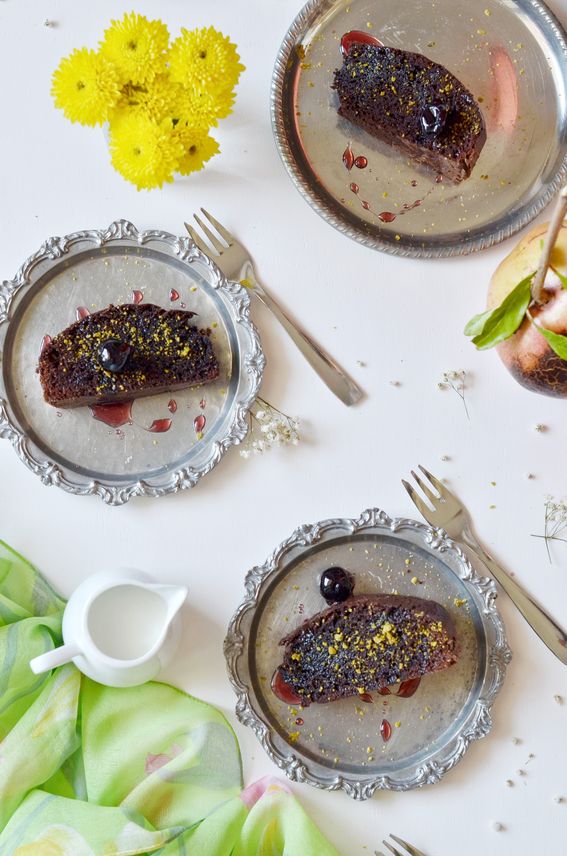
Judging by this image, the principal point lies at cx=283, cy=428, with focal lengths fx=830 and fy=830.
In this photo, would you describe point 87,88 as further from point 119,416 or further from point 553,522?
point 553,522

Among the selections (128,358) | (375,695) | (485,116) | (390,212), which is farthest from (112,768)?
(485,116)

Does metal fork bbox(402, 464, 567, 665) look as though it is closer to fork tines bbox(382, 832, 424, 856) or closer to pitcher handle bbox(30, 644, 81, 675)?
fork tines bbox(382, 832, 424, 856)

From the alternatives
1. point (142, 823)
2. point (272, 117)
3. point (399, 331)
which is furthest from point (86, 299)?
point (142, 823)

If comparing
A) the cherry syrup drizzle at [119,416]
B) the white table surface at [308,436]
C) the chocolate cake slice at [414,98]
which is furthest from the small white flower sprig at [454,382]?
the cherry syrup drizzle at [119,416]

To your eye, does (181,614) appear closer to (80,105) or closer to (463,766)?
(463,766)

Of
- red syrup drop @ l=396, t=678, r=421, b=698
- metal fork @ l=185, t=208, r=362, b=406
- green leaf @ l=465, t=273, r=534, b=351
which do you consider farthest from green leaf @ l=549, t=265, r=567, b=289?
red syrup drop @ l=396, t=678, r=421, b=698

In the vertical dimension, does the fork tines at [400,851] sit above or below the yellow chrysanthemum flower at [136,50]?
below

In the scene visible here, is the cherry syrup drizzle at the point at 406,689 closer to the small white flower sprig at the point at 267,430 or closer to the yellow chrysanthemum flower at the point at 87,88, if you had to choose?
the small white flower sprig at the point at 267,430
